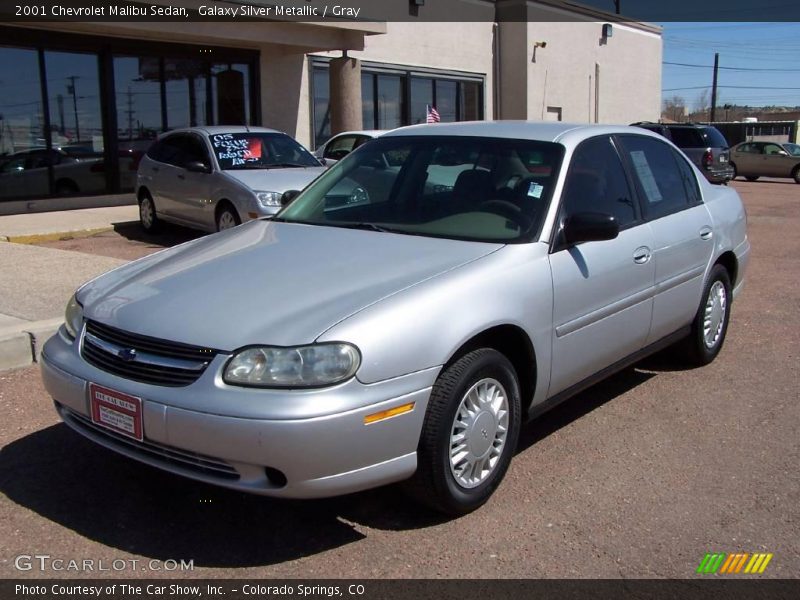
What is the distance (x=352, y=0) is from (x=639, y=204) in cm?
1419

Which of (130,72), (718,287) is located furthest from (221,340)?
(130,72)

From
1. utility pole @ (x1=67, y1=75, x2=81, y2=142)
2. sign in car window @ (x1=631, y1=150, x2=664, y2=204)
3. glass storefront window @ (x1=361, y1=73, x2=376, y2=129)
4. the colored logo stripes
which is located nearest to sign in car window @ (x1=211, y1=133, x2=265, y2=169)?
utility pole @ (x1=67, y1=75, x2=81, y2=142)

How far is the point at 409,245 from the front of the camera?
403cm

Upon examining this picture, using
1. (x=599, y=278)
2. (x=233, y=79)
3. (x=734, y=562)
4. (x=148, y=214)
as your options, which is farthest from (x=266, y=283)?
(x=233, y=79)

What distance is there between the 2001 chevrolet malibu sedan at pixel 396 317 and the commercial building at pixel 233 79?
1083 cm

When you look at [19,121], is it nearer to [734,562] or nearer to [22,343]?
[22,343]

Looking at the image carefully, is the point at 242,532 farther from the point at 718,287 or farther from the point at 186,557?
the point at 718,287

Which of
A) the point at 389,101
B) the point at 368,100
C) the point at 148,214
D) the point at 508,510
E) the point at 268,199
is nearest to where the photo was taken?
the point at 508,510

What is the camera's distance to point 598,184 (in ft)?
15.4

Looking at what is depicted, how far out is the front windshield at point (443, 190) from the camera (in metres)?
4.24

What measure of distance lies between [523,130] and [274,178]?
5939mm

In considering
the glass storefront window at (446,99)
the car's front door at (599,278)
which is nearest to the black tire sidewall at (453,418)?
the car's front door at (599,278)

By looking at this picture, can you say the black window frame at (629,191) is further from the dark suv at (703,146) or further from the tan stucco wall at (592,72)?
the tan stucco wall at (592,72)

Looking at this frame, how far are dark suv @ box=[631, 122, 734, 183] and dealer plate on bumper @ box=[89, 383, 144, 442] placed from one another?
19042 millimetres
